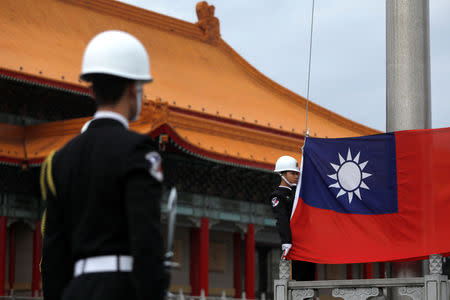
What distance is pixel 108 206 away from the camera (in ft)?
9.32

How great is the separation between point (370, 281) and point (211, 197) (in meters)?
14.5

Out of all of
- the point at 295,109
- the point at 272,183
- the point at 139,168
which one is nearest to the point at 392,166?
the point at 139,168

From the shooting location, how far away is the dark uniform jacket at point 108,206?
108 inches

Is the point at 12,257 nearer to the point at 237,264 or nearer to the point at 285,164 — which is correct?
the point at 237,264

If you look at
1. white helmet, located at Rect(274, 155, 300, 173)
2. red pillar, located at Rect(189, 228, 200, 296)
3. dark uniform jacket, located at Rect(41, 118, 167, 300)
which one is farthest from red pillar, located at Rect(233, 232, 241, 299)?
dark uniform jacket, located at Rect(41, 118, 167, 300)

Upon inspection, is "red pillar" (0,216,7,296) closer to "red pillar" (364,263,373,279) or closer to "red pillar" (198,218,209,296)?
"red pillar" (198,218,209,296)

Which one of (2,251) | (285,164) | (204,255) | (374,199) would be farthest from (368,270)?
(374,199)

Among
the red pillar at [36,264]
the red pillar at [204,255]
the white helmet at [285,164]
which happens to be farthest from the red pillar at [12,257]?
the white helmet at [285,164]

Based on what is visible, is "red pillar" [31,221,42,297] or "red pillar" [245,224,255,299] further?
"red pillar" [245,224,255,299]

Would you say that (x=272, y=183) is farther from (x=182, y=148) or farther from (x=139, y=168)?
(x=139, y=168)

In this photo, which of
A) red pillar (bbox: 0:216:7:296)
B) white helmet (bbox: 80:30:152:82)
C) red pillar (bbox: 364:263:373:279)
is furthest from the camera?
red pillar (bbox: 364:263:373:279)

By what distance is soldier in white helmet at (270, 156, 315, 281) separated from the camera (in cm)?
746

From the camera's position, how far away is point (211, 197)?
2141 cm

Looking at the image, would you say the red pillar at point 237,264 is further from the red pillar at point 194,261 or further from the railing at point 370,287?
the railing at point 370,287
